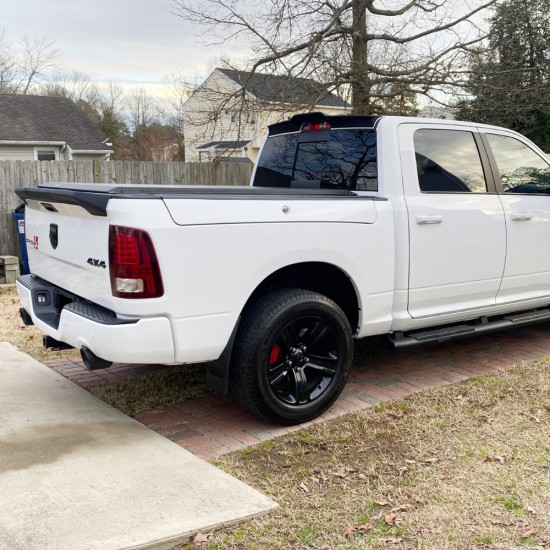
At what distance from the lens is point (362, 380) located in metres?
5.11

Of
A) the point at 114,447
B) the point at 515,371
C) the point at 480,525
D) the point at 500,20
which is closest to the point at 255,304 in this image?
the point at 114,447

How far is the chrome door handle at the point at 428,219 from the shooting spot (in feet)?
14.5

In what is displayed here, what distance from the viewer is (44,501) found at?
3031mm

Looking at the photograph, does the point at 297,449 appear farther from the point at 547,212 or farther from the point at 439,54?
the point at 439,54

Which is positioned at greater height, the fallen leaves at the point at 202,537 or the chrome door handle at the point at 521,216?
the chrome door handle at the point at 521,216

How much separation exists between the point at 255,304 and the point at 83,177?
770 centimetres

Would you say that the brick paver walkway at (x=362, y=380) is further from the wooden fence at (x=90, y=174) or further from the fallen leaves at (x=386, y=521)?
the wooden fence at (x=90, y=174)

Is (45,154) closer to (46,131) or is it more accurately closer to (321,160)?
(46,131)

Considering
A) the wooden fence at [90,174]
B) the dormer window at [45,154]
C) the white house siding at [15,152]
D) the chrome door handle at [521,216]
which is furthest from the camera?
the dormer window at [45,154]

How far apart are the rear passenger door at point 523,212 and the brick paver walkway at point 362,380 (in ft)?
2.27

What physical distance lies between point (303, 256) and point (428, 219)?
1128mm

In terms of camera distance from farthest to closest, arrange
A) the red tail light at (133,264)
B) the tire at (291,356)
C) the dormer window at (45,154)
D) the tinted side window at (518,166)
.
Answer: the dormer window at (45,154), the tinted side window at (518,166), the tire at (291,356), the red tail light at (133,264)

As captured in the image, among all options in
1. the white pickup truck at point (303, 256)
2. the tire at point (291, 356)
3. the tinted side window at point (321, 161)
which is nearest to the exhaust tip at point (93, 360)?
the white pickup truck at point (303, 256)

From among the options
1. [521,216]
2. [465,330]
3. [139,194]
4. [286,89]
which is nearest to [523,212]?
[521,216]
